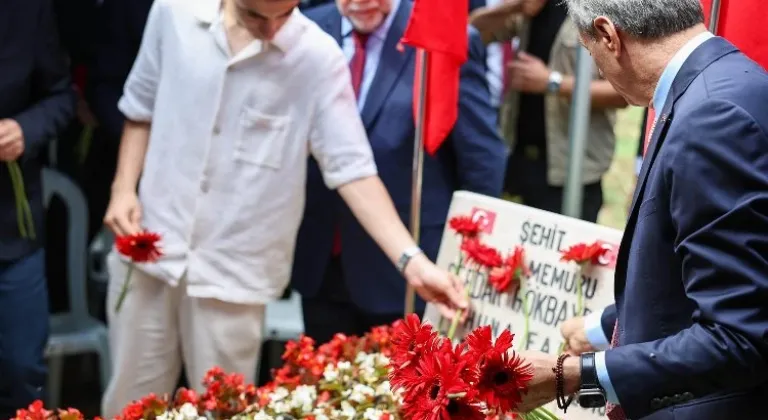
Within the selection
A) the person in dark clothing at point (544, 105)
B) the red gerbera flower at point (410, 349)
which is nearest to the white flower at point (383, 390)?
the red gerbera flower at point (410, 349)

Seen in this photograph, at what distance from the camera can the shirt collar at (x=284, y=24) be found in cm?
291

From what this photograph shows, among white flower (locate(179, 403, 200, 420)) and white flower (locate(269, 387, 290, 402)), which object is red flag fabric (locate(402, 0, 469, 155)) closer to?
white flower (locate(269, 387, 290, 402))

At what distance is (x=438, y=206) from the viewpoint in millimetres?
3471

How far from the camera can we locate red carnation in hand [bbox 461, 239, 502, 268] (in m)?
2.77

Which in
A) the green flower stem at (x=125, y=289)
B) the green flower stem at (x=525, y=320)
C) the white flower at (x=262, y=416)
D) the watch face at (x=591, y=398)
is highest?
the watch face at (x=591, y=398)

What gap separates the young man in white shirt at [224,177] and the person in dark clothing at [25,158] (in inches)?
14.8

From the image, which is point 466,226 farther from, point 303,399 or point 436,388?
point 436,388

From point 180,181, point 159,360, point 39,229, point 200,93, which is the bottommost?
point 159,360

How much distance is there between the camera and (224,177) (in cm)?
299

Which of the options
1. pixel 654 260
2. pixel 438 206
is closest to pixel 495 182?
pixel 438 206

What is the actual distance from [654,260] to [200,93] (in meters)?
1.49

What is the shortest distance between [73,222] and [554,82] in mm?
1707

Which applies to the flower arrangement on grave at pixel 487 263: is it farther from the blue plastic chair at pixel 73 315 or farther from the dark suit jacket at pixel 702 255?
the blue plastic chair at pixel 73 315

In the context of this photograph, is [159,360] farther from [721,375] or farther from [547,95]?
[721,375]
